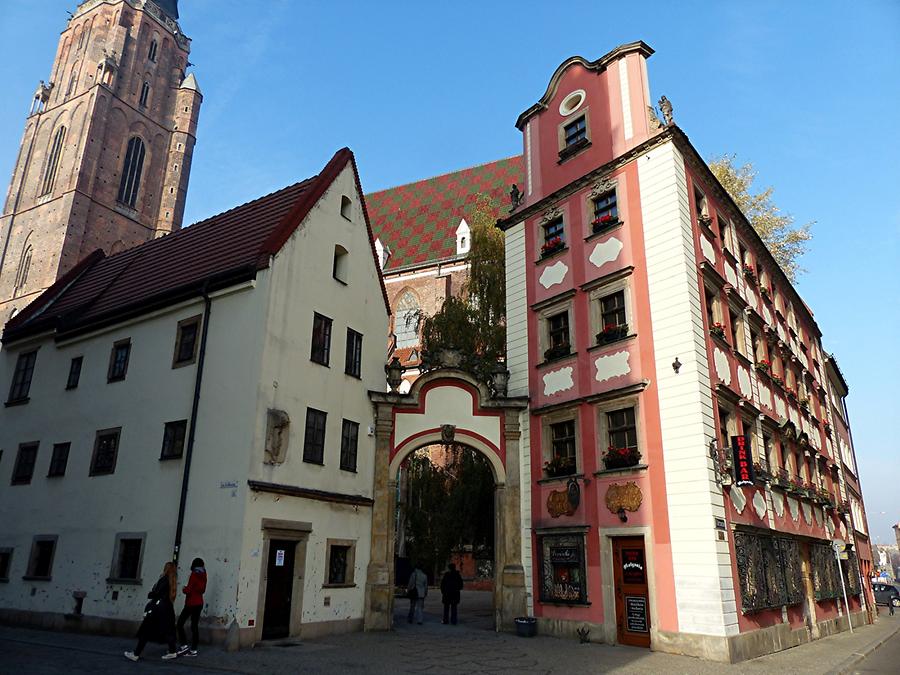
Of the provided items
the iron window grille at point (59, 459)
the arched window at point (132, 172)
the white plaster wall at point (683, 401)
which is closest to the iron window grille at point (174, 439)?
the iron window grille at point (59, 459)

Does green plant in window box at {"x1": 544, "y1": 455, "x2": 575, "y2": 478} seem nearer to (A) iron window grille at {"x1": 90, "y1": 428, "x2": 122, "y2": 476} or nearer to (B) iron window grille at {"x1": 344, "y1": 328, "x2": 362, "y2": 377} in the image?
(B) iron window grille at {"x1": 344, "y1": 328, "x2": 362, "y2": 377}

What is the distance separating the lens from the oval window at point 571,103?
70.2ft

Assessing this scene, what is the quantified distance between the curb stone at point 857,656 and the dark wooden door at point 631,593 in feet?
12.5

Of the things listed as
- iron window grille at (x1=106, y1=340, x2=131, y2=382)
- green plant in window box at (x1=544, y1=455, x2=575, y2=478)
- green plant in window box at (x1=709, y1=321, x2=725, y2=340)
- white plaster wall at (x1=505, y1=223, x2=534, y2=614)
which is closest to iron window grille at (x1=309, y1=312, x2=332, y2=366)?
iron window grille at (x1=106, y1=340, x2=131, y2=382)

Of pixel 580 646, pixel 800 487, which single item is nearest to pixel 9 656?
pixel 580 646

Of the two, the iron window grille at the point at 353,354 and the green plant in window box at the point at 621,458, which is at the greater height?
the iron window grille at the point at 353,354

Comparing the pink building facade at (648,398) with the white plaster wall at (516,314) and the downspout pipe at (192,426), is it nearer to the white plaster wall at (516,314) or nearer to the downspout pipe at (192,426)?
the white plaster wall at (516,314)

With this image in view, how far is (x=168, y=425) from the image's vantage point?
16688 mm

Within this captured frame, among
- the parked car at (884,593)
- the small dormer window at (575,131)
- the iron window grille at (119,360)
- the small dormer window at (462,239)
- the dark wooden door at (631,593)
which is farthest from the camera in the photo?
the small dormer window at (462,239)

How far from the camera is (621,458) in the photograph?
1645 centimetres

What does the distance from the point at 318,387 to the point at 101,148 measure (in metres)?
58.2

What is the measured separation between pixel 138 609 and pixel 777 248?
31767 mm

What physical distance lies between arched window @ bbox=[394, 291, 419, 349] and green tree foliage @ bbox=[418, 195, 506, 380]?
46.8 ft

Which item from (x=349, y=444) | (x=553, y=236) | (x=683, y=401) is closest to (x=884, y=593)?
(x=683, y=401)
